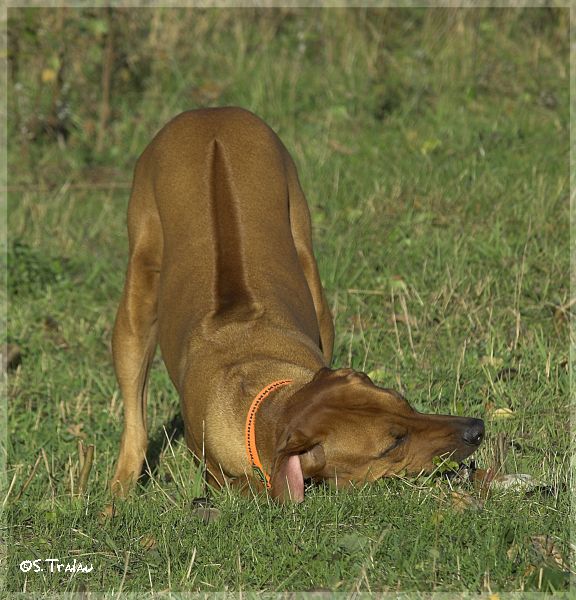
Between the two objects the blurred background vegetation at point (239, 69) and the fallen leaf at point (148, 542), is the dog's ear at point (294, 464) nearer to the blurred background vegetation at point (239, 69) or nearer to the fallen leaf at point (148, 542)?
the fallen leaf at point (148, 542)

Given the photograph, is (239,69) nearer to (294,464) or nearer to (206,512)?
(206,512)

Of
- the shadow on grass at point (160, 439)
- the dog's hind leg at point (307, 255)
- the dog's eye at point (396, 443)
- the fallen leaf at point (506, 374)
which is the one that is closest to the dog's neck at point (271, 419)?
the dog's eye at point (396, 443)

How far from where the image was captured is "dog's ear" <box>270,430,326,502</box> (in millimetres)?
4512

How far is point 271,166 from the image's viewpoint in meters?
6.24

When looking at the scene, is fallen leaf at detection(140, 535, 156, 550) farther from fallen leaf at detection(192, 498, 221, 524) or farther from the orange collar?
the orange collar

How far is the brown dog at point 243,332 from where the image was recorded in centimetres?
469

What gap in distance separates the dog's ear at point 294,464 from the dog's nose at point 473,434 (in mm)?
578

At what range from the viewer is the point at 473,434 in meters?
4.79

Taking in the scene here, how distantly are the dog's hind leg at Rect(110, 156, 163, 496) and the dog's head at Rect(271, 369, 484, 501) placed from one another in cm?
191

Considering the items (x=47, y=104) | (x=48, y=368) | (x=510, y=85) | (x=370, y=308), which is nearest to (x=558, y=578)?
(x=370, y=308)

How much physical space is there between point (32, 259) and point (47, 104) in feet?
9.86

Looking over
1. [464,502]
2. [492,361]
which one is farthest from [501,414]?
[464,502]

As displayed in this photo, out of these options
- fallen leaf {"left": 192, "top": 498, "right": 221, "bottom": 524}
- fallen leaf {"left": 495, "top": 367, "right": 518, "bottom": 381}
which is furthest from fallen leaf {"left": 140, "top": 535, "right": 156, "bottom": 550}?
fallen leaf {"left": 495, "top": 367, "right": 518, "bottom": 381}

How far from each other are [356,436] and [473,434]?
18.9 inches
